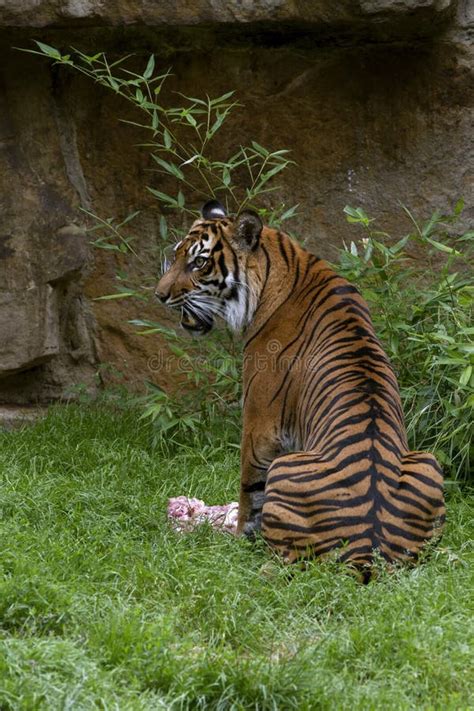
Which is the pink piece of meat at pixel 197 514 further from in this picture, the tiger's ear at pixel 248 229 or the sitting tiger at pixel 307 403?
the tiger's ear at pixel 248 229

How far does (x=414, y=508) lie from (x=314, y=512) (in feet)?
1.43

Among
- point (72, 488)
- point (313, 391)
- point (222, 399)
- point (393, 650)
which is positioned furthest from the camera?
point (222, 399)

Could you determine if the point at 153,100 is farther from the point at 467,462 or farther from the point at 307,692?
the point at 307,692

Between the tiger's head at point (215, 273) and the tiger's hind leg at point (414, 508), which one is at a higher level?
the tiger's head at point (215, 273)

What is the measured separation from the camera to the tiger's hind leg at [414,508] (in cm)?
492

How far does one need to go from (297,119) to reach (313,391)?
3098mm

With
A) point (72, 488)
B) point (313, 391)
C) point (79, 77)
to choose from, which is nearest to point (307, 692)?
point (313, 391)

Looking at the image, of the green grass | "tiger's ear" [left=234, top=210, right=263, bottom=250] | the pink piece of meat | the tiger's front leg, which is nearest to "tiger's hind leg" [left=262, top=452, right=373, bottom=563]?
the green grass

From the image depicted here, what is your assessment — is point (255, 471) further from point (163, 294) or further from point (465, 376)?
point (465, 376)

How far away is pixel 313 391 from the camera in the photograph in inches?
215

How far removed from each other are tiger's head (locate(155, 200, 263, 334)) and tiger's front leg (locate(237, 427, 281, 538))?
0.65 metres

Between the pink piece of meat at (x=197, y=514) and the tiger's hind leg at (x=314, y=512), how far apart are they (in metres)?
0.69

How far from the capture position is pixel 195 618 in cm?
445

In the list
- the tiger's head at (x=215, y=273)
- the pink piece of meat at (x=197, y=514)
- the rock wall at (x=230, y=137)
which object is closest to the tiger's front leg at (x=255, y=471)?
the pink piece of meat at (x=197, y=514)
